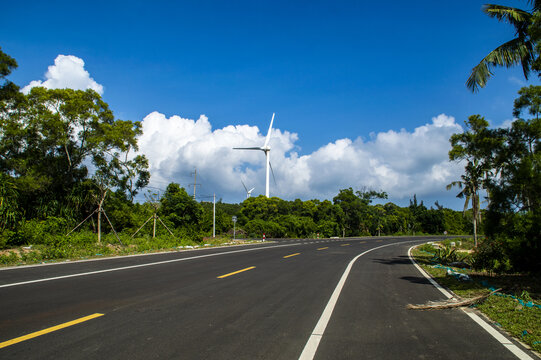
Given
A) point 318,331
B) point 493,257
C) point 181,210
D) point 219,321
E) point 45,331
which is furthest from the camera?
point 181,210

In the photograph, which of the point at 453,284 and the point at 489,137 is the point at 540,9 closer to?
the point at 453,284

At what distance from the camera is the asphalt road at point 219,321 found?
413 centimetres

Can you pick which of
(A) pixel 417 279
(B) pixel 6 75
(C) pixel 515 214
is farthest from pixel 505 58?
(B) pixel 6 75

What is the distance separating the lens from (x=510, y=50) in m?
12.8

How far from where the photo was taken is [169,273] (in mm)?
10594

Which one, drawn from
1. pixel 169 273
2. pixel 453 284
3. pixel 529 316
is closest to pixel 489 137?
pixel 453 284

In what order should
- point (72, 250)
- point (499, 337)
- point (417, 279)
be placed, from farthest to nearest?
point (72, 250) < point (417, 279) < point (499, 337)

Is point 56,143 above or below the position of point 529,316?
above

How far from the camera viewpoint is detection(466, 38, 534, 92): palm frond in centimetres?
1266

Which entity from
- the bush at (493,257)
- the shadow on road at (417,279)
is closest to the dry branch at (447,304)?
the shadow on road at (417,279)

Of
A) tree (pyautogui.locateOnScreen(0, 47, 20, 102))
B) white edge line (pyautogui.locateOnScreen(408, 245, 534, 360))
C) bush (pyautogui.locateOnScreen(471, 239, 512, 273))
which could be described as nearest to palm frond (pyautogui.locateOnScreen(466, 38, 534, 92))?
bush (pyautogui.locateOnScreen(471, 239, 512, 273))

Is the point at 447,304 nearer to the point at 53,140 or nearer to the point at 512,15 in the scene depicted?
the point at 512,15

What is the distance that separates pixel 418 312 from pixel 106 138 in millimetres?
26356

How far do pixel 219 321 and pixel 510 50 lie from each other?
47.2 ft
